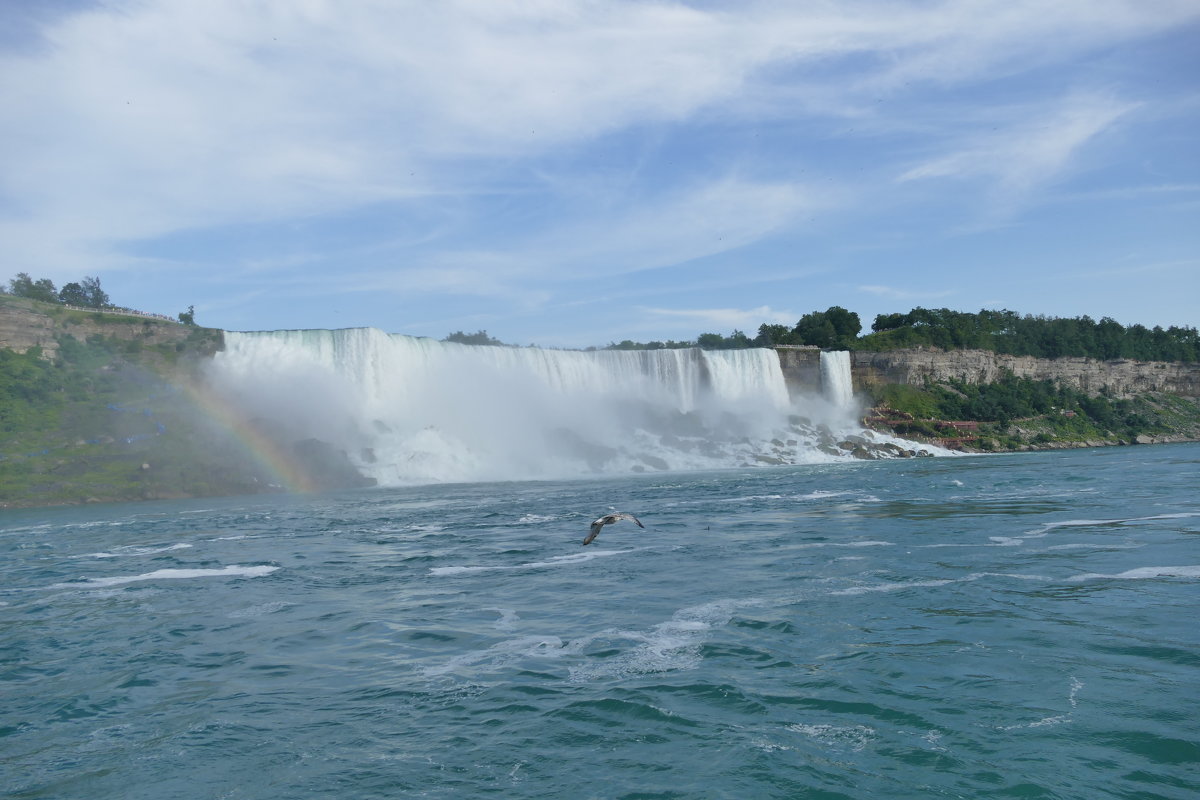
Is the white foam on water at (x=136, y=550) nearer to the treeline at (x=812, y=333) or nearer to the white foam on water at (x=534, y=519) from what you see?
the white foam on water at (x=534, y=519)

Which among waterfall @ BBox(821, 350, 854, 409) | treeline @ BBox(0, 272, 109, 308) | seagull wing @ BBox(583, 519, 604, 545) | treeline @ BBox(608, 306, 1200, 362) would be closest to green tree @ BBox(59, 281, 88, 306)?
treeline @ BBox(0, 272, 109, 308)

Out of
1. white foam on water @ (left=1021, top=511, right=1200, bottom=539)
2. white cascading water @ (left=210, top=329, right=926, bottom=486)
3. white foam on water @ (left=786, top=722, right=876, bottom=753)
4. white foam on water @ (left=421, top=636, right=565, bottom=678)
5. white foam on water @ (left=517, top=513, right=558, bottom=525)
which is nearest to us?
white foam on water @ (left=786, top=722, right=876, bottom=753)

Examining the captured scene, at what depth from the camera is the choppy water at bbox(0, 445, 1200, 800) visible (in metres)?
5.82

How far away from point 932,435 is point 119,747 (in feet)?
192

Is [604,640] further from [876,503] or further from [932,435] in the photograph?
[932,435]

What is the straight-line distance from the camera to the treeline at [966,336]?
2813 inches

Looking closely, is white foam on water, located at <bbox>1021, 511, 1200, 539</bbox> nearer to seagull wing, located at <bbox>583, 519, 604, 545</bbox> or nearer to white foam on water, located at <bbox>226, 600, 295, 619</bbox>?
seagull wing, located at <bbox>583, 519, 604, 545</bbox>

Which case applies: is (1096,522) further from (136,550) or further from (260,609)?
(136,550)

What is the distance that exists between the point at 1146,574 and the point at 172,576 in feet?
48.6

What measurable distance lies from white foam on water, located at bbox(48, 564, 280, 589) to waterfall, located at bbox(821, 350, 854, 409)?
5246 cm

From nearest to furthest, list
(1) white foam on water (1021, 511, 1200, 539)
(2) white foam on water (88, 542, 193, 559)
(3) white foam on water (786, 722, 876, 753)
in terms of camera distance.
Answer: (3) white foam on water (786, 722, 876, 753)
(1) white foam on water (1021, 511, 1200, 539)
(2) white foam on water (88, 542, 193, 559)

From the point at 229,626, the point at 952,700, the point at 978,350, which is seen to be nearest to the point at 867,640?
the point at 952,700

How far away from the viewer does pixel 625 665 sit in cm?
817

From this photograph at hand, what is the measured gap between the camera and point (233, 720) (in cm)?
708
